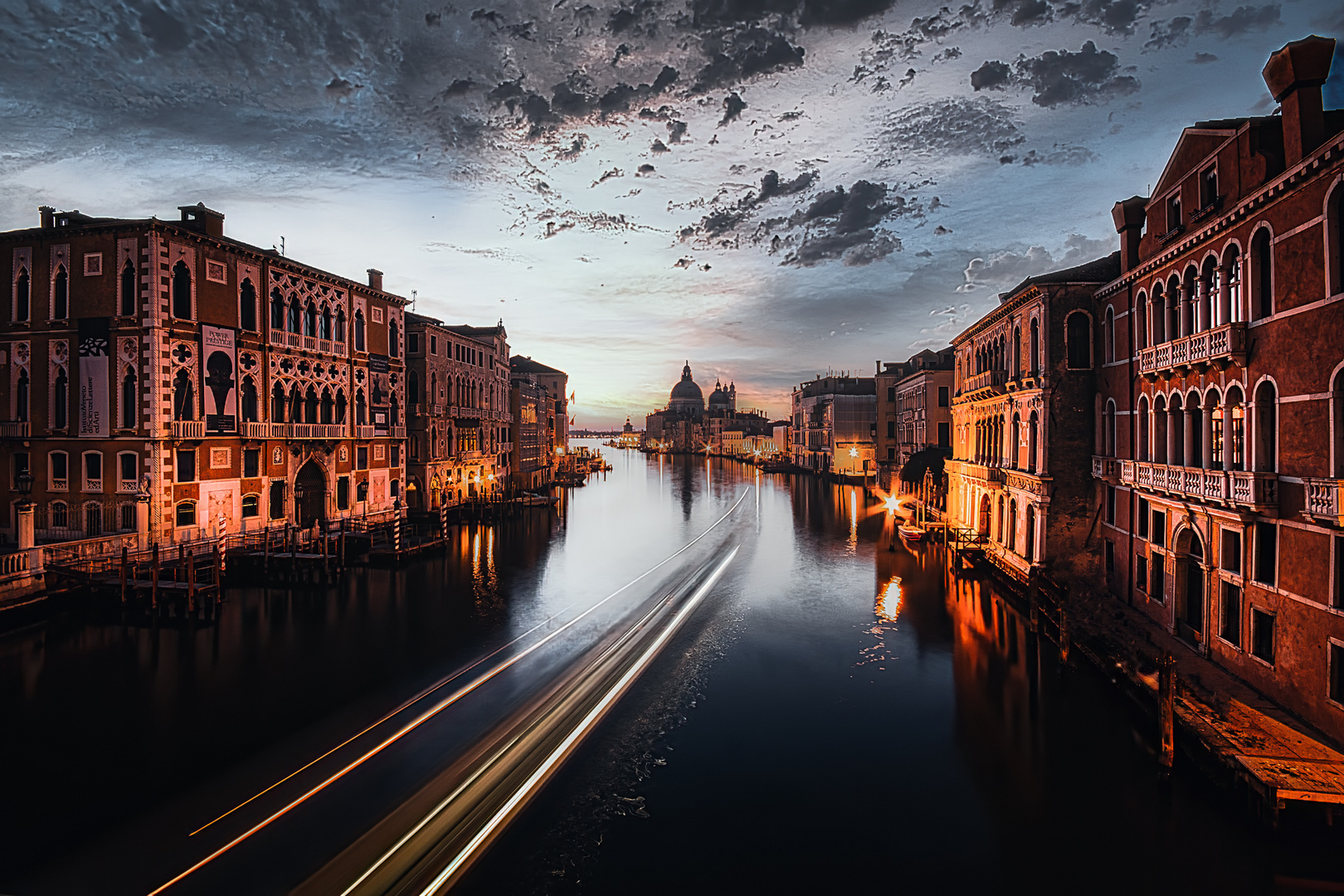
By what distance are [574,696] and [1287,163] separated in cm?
1888

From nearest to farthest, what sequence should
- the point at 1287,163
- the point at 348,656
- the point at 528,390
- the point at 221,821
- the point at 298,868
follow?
the point at 298,868, the point at 221,821, the point at 1287,163, the point at 348,656, the point at 528,390

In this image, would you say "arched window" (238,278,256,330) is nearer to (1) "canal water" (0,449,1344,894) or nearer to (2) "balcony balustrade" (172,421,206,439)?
(2) "balcony balustrade" (172,421,206,439)

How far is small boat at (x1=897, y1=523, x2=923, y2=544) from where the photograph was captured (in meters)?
35.2

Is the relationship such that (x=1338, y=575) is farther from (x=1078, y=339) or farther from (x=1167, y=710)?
(x=1078, y=339)

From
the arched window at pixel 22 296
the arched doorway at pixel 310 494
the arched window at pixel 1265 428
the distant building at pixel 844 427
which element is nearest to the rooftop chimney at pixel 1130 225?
the arched window at pixel 1265 428

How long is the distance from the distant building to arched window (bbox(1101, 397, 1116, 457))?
170 feet

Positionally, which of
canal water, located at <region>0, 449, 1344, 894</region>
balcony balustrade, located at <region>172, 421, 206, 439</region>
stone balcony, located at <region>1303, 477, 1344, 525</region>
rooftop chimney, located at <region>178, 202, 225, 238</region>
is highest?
rooftop chimney, located at <region>178, 202, 225, 238</region>

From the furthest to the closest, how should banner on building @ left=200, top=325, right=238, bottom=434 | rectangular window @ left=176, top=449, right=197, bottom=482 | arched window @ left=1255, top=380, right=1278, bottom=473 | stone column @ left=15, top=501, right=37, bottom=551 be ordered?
banner on building @ left=200, top=325, right=238, bottom=434 < rectangular window @ left=176, top=449, right=197, bottom=482 < stone column @ left=15, top=501, right=37, bottom=551 < arched window @ left=1255, top=380, right=1278, bottom=473

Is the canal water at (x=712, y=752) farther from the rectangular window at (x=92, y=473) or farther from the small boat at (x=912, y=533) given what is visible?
the small boat at (x=912, y=533)

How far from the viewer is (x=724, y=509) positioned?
54094mm

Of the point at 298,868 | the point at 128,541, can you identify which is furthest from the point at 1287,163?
the point at 128,541

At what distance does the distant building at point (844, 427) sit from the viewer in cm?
7969

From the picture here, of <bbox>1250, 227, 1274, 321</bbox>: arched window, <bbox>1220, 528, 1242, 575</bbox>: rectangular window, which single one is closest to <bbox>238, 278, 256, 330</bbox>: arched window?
<bbox>1250, 227, 1274, 321</bbox>: arched window

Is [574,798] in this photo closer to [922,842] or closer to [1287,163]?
[922,842]
